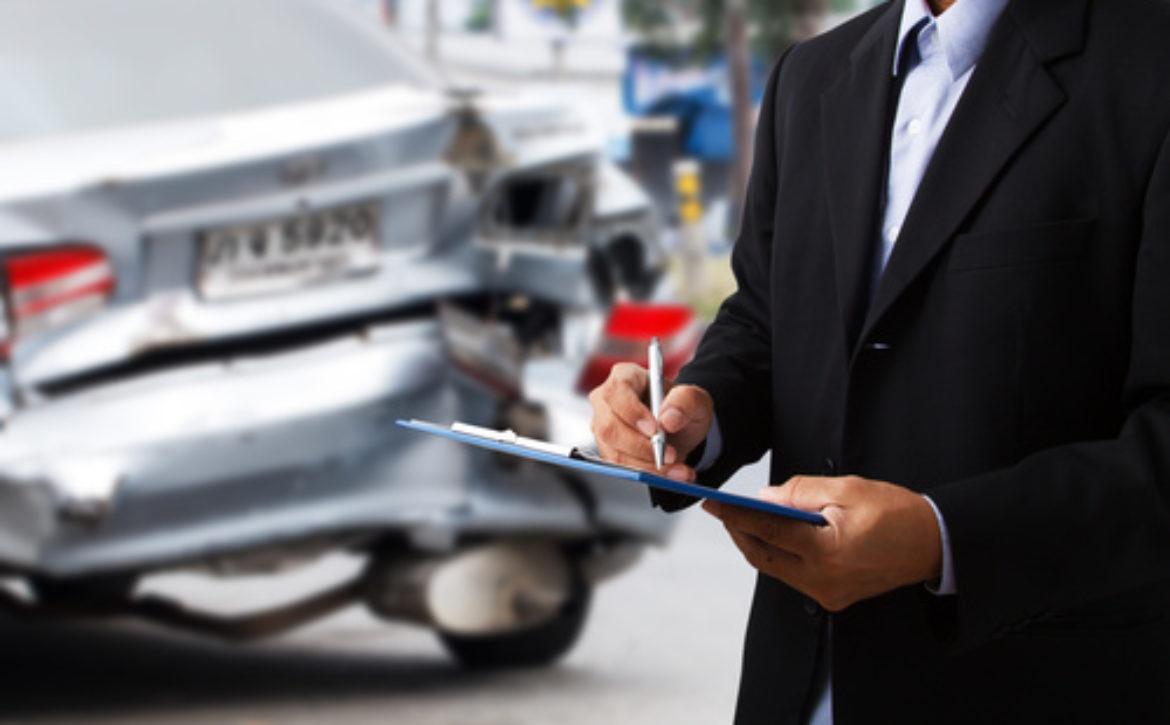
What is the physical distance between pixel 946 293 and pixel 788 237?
0.22m

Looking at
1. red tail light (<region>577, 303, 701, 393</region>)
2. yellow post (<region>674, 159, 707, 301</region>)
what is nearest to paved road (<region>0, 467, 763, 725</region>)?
red tail light (<region>577, 303, 701, 393</region>)

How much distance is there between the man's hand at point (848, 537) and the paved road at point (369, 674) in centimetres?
312

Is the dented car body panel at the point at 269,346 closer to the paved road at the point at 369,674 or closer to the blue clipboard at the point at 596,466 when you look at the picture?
the paved road at the point at 369,674

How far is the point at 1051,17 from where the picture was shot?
68.7 inches

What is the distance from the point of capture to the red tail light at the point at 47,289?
465 cm

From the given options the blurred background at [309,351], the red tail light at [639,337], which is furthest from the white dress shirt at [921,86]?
the red tail light at [639,337]

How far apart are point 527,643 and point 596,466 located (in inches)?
176

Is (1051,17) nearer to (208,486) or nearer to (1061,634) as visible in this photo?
(1061,634)

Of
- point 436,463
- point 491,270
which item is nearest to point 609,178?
point 491,270

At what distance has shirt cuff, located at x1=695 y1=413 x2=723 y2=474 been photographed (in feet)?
6.27

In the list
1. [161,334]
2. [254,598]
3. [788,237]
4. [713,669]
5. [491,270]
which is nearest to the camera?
[788,237]

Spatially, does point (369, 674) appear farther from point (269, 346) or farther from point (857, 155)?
point (857, 155)

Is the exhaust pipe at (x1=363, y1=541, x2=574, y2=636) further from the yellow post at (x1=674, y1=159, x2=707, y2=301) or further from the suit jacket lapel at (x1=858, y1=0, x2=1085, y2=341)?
the yellow post at (x1=674, y1=159, x2=707, y2=301)

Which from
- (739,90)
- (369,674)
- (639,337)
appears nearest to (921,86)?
(639,337)
